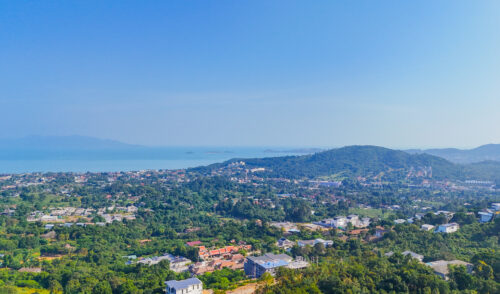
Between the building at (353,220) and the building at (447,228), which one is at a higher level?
the building at (447,228)

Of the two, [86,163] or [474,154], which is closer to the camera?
[86,163]

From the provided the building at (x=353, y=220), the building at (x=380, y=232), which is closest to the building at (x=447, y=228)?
the building at (x=380, y=232)

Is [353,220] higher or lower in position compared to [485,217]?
lower

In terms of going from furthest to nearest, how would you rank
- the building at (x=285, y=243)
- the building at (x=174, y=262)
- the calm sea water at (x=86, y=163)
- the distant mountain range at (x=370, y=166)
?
the calm sea water at (x=86, y=163) → the distant mountain range at (x=370, y=166) → the building at (x=285, y=243) → the building at (x=174, y=262)

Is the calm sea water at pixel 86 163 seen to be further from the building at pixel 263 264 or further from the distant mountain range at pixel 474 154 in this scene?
the distant mountain range at pixel 474 154

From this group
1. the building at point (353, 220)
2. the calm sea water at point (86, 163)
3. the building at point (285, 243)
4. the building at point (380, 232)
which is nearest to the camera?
the building at point (285, 243)

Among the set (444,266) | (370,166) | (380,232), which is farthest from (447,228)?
(370,166)

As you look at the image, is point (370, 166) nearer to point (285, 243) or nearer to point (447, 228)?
point (447, 228)
